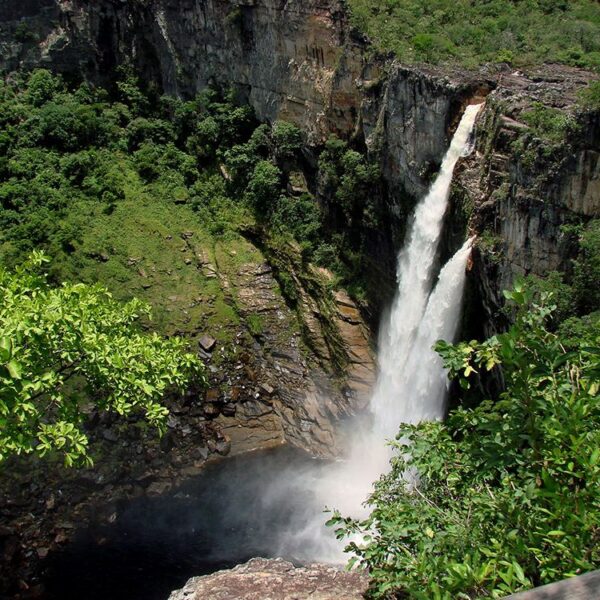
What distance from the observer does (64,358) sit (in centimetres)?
1166

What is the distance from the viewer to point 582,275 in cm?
1389

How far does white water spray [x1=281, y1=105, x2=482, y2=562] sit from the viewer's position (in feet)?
59.1

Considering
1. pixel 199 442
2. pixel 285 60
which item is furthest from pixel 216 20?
pixel 199 442

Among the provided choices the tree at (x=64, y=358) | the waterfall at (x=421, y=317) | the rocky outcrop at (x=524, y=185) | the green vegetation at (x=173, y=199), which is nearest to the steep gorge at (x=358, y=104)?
the rocky outcrop at (x=524, y=185)

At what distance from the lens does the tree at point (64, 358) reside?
33.5 feet

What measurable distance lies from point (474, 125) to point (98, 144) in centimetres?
1925

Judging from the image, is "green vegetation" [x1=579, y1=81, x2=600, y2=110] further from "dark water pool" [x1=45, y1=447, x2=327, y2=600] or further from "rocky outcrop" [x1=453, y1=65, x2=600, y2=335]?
"dark water pool" [x1=45, y1=447, x2=327, y2=600]

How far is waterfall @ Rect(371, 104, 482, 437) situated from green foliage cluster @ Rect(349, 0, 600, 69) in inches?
144

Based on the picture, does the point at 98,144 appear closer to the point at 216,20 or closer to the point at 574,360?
the point at 216,20

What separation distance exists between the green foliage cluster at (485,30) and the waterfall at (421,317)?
3.65 metres

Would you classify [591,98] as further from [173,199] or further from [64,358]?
[173,199]

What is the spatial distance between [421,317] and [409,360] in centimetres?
148

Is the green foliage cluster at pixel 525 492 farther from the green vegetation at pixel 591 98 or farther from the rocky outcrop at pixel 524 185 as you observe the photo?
the green vegetation at pixel 591 98

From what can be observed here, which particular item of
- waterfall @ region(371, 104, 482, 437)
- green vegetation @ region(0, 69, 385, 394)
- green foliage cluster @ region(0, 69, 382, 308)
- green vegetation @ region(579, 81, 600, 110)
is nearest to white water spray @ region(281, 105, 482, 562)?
waterfall @ region(371, 104, 482, 437)
